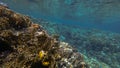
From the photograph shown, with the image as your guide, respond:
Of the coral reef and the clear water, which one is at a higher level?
the coral reef

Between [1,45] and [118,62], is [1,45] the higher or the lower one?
the higher one

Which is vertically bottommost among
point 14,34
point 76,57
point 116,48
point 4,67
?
point 116,48

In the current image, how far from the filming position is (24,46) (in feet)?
13.8

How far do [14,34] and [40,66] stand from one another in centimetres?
128

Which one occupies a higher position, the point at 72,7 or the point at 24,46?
the point at 24,46

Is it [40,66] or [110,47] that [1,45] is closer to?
[40,66]

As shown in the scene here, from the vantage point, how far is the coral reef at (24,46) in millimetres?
3574

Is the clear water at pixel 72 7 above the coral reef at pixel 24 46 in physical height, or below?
below

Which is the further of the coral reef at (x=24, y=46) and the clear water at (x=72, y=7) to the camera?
the clear water at (x=72, y=7)

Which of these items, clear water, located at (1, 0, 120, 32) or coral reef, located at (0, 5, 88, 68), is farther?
clear water, located at (1, 0, 120, 32)

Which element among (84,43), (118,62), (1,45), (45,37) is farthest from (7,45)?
(84,43)

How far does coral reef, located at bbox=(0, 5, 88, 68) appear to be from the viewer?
3.57m

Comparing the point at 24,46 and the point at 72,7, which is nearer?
the point at 24,46

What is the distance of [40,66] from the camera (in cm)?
351
